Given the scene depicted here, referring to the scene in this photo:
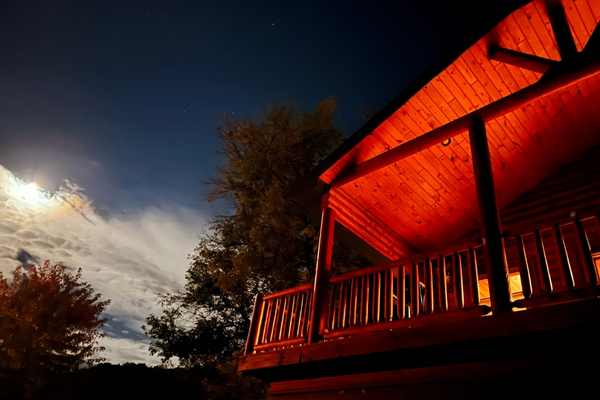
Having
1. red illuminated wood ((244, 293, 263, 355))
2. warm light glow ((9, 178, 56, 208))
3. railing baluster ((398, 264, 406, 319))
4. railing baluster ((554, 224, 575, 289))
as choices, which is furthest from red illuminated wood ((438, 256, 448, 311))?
warm light glow ((9, 178, 56, 208))

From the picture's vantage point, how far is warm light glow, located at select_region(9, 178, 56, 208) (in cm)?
3155

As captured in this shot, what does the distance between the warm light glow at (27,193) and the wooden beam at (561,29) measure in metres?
35.5

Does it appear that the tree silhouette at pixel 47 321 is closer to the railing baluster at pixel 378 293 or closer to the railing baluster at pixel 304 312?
the railing baluster at pixel 304 312

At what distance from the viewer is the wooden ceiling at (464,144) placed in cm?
554

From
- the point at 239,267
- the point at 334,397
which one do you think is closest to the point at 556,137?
the point at 334,397

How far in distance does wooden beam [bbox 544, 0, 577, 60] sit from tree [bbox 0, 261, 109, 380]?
88.8ft

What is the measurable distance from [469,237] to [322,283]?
4.31 meters

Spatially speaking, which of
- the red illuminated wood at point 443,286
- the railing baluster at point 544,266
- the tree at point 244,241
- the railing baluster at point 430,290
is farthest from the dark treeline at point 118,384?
the railing baluster at point 544,266

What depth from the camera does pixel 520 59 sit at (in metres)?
5.08

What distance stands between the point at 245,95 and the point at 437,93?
34.0ft

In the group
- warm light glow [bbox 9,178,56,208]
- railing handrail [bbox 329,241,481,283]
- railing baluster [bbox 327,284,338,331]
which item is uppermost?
warm light glow [bbox 9,178,56,208]

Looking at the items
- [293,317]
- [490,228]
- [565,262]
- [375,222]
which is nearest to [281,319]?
[293,317]

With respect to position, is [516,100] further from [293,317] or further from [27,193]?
[27,193]

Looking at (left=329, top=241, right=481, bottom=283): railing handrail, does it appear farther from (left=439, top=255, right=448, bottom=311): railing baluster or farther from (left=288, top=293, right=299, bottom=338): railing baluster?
(left=288, top=293, right=299, bottom=338): railing baluster
